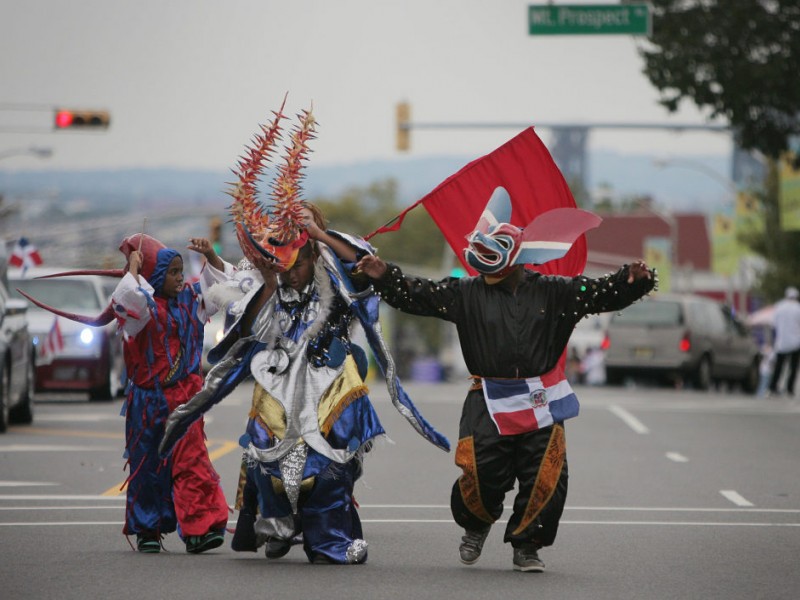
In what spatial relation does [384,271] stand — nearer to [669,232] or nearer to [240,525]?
[240,525]

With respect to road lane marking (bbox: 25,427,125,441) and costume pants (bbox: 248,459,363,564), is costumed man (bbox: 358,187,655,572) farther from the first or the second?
road lane marking (bbox: 25,427,125,441)

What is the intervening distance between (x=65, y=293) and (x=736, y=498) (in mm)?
14479

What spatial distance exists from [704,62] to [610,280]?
19.1 metres

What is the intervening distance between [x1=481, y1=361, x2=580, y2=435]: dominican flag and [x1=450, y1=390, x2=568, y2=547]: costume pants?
0.18 feet

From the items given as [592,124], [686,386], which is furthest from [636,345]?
[592,124]

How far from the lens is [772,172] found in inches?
2101

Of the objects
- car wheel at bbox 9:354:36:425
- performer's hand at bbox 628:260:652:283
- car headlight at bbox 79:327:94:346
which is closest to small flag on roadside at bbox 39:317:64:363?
car headlight at bbox 79:327:94:346

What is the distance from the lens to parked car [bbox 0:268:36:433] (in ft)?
59.0

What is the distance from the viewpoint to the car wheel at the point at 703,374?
32094mm

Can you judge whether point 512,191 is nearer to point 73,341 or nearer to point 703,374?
point 73,341

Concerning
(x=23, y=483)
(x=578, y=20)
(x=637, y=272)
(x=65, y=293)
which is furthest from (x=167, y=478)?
(x=578, y=20)

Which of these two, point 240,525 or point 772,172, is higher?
point 772,172

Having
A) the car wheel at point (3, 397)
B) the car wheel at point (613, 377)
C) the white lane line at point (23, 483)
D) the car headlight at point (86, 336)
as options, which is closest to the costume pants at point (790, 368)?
the car wheel at point (613, 377)

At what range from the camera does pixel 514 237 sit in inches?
349
